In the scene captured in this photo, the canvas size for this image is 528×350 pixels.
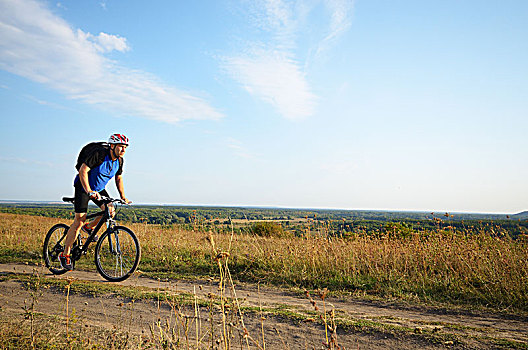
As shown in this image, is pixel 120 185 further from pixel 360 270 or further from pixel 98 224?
pixel 360 270

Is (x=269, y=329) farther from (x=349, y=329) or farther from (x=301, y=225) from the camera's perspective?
(x=301, y=225)

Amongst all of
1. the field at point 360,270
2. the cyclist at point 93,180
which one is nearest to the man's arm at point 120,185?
the cyclist at point 93,180

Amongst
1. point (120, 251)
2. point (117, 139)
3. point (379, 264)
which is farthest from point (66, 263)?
point (379, 264)

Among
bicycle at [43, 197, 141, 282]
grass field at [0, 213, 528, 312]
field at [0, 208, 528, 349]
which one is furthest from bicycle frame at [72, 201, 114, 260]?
grass field at [0, 213, 528, 312]

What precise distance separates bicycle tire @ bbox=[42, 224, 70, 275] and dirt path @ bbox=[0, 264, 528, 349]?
1260 millimetres

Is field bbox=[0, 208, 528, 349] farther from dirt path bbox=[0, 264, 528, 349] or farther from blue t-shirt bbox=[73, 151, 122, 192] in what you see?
blue t-shirt bbox=[73, 151, 122, 192]

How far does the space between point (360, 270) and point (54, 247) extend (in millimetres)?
6873

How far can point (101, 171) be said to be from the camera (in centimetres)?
748

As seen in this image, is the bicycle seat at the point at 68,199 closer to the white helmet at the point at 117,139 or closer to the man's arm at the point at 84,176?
the man's arm at the point at 84,176

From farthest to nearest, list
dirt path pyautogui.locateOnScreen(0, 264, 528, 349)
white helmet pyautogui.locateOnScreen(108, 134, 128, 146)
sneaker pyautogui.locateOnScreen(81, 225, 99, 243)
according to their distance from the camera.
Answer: sneaker pyautogui.locateOnScreen(81, 225, 99, 243)
white helmet pyautogui.locateOnScreen(108, 134, 128, 146)
dirt path pyautogui.locateOnScreen(0, 264, 528, 349)

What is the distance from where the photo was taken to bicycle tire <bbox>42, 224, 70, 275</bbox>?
8031mm

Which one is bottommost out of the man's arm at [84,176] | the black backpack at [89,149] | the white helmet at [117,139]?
the man's arm at [84,176]

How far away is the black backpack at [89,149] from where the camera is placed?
23.5 ft

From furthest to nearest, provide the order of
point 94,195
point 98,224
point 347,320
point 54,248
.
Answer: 1. point 54,248
2. point 98,224
3. point 94,195
4. point 347,320
